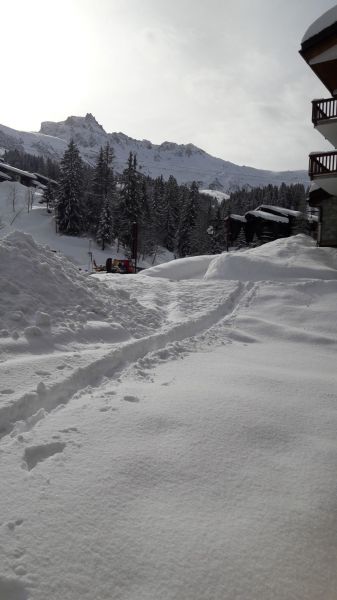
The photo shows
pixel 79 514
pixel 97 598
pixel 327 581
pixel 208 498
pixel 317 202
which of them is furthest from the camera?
pixel 317 202

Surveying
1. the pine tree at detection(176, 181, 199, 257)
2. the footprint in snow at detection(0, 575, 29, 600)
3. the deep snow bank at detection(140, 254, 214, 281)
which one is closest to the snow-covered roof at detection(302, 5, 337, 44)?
the deep snow bank at detection(140, 254, 214, 281)

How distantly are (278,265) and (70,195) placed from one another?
45774 millimetres

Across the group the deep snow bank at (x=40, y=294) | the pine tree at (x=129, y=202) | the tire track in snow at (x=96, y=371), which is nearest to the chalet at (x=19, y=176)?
the pine tree at (x=129, y=202)

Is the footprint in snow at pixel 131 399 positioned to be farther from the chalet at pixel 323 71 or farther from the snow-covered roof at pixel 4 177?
the snow-covered roof at pixel 4 177

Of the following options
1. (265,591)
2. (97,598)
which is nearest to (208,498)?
(265,591)

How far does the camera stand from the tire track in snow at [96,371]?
3.91 m

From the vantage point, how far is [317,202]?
18375 mm

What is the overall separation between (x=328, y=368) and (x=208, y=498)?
4022mm

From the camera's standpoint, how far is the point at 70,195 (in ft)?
181

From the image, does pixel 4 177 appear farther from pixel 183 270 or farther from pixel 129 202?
pixel 183 270

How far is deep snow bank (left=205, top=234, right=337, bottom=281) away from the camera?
14.6 m

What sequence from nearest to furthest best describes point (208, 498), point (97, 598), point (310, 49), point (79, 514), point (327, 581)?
point (97, 598) < point (327, 581) < point (79, 514) < point (208, 498) < point (310, 49)

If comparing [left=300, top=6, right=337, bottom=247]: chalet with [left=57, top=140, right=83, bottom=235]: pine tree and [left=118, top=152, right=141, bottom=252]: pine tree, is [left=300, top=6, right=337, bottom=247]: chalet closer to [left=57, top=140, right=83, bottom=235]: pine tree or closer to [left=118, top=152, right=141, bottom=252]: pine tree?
[left=118, top=152, right=141, bottom=252]: pine tree

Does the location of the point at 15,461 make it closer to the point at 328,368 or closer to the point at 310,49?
the point at 328,368
